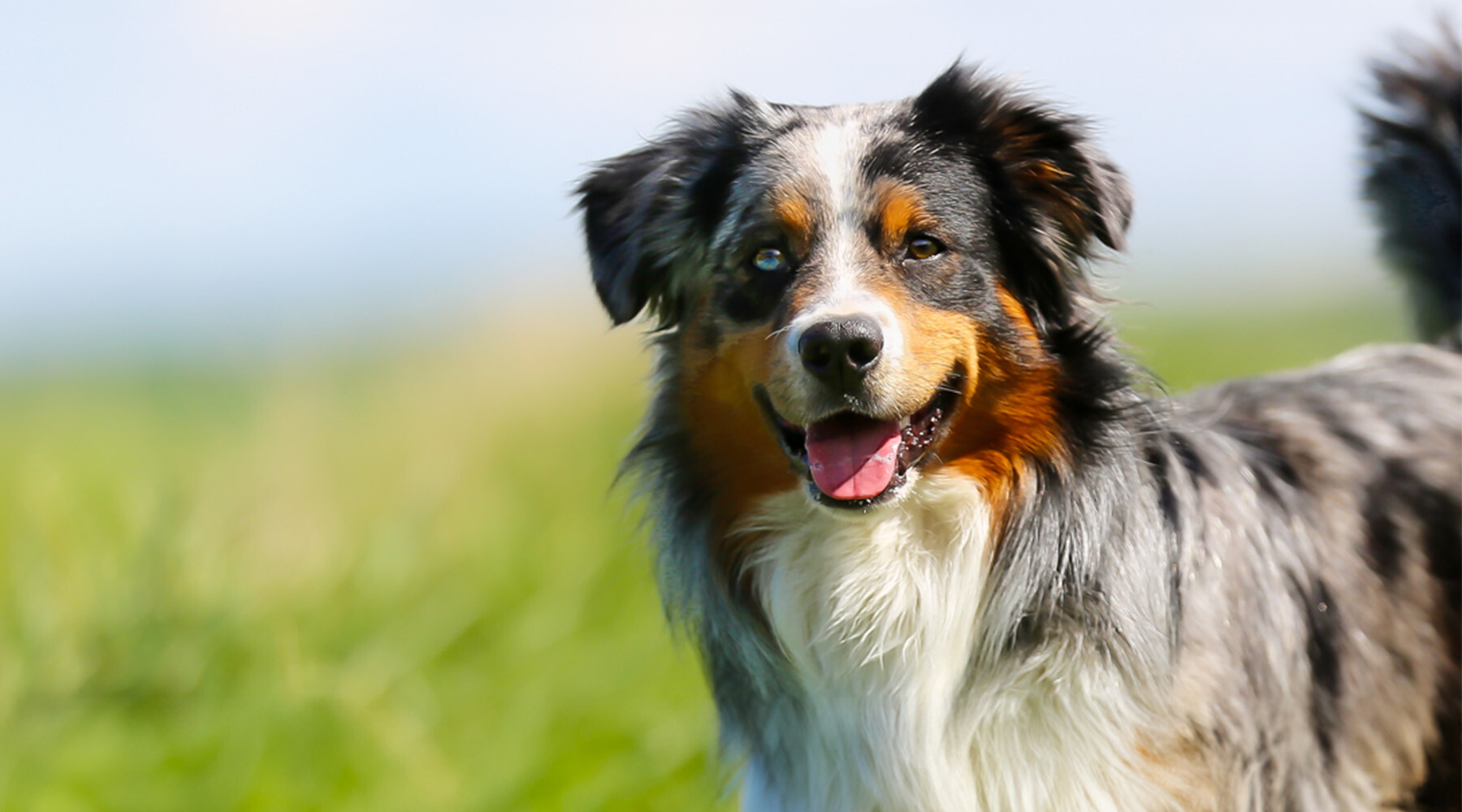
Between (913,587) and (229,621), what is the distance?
3055mm

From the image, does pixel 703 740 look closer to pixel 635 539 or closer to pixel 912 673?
pixel 635 539

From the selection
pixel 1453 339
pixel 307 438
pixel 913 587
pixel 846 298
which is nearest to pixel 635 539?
pixel 913 587

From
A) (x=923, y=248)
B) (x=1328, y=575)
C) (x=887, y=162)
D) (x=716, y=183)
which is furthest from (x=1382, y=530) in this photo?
(x=716, y=183)

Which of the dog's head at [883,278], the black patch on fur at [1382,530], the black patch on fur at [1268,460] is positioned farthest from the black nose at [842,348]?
the black patch on fur at [1382,530]

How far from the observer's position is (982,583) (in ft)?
10.4

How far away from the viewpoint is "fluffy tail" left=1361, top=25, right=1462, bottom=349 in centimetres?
450

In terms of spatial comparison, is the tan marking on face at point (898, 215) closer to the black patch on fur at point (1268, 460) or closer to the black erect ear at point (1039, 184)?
the black erect ear at point (1039, 184)

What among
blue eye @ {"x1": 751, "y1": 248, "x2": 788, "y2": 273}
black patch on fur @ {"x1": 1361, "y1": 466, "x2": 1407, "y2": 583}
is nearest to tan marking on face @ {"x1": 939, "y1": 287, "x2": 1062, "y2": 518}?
blue eye @ {"x1": 751, "y1": 248, "x2": 788, "y2": 273}

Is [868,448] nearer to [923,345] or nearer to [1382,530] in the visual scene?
[923,345]

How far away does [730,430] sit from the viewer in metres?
3.27

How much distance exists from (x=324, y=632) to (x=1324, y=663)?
3.95 metres

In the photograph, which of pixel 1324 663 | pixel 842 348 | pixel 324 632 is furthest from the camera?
pixel 324 632

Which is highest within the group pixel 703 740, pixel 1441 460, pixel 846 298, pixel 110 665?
pixel 846 298

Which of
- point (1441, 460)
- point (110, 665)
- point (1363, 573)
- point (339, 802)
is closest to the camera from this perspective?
point (1363, 573)
